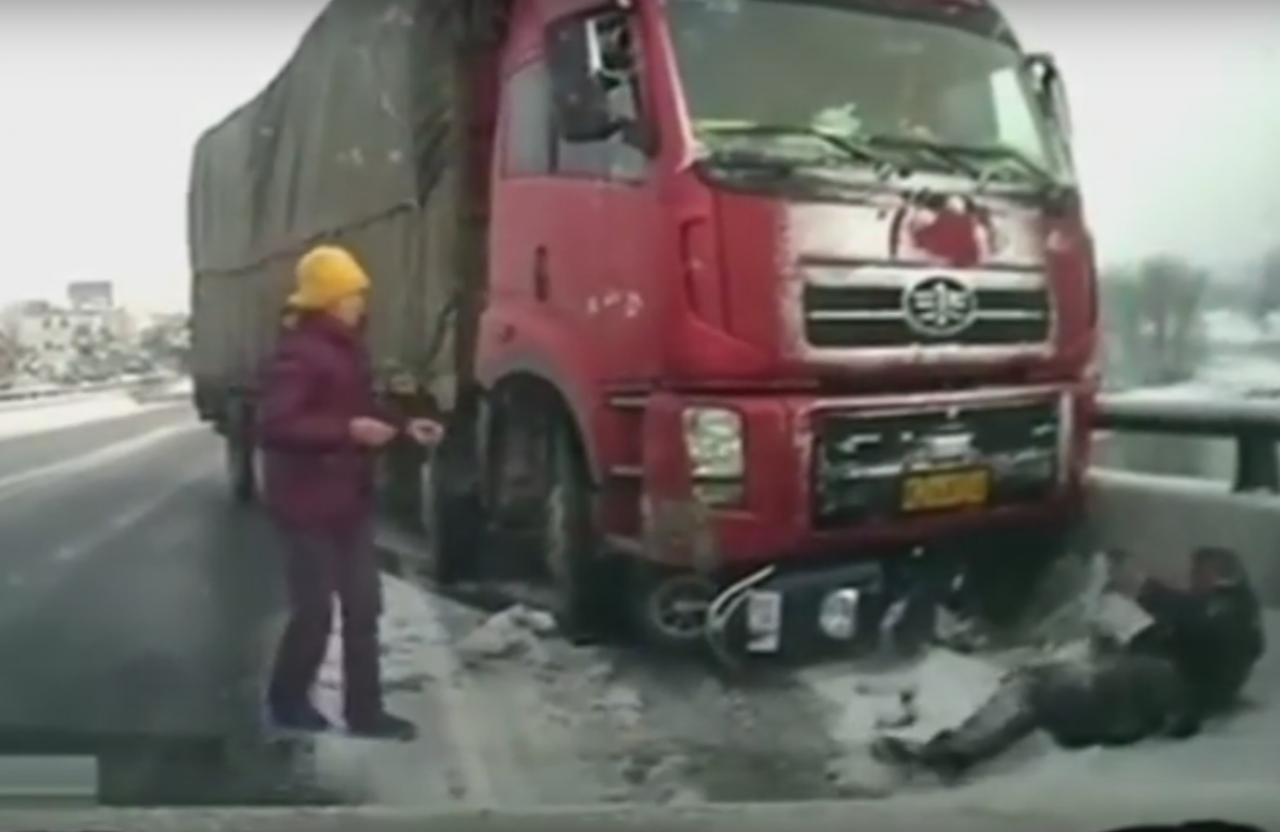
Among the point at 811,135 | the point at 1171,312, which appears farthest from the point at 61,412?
the point at 1171,312

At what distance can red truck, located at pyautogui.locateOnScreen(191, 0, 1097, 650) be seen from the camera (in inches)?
122

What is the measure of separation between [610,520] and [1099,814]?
99cm

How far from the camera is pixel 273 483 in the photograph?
126 inches

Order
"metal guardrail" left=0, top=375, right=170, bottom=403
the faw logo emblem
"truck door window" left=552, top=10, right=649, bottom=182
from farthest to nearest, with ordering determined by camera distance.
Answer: "metal guardrail" left=0, top=375, right=170, bottom=403 < the faw logo emblem < "truck door window" left=552, top=10, right=649, bottom=182

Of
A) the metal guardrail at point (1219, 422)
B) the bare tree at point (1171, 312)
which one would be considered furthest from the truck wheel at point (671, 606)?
Result: the bare tree at point (1171, 312)

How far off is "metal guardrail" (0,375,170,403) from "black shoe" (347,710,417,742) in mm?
669

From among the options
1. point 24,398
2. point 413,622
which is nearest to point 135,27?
point 24,398

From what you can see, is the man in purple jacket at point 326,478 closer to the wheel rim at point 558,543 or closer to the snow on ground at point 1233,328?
the wheel rim at point 558,543

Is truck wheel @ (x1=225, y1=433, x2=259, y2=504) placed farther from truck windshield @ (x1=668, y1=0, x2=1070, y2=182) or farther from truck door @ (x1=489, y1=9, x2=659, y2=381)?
truck windshield @ (x1=668, y1=0, x2=1070, y2=182)

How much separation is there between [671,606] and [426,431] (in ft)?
1.63

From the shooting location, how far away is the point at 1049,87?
10.8 ft

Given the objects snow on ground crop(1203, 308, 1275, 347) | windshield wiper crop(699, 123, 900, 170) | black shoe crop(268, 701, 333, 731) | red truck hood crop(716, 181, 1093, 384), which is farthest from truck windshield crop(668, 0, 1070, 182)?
black shoe crop(268, 701, 333, 731)

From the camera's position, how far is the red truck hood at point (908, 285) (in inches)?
122

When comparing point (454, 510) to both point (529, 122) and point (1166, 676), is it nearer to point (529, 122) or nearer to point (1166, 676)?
point (529, 122)
